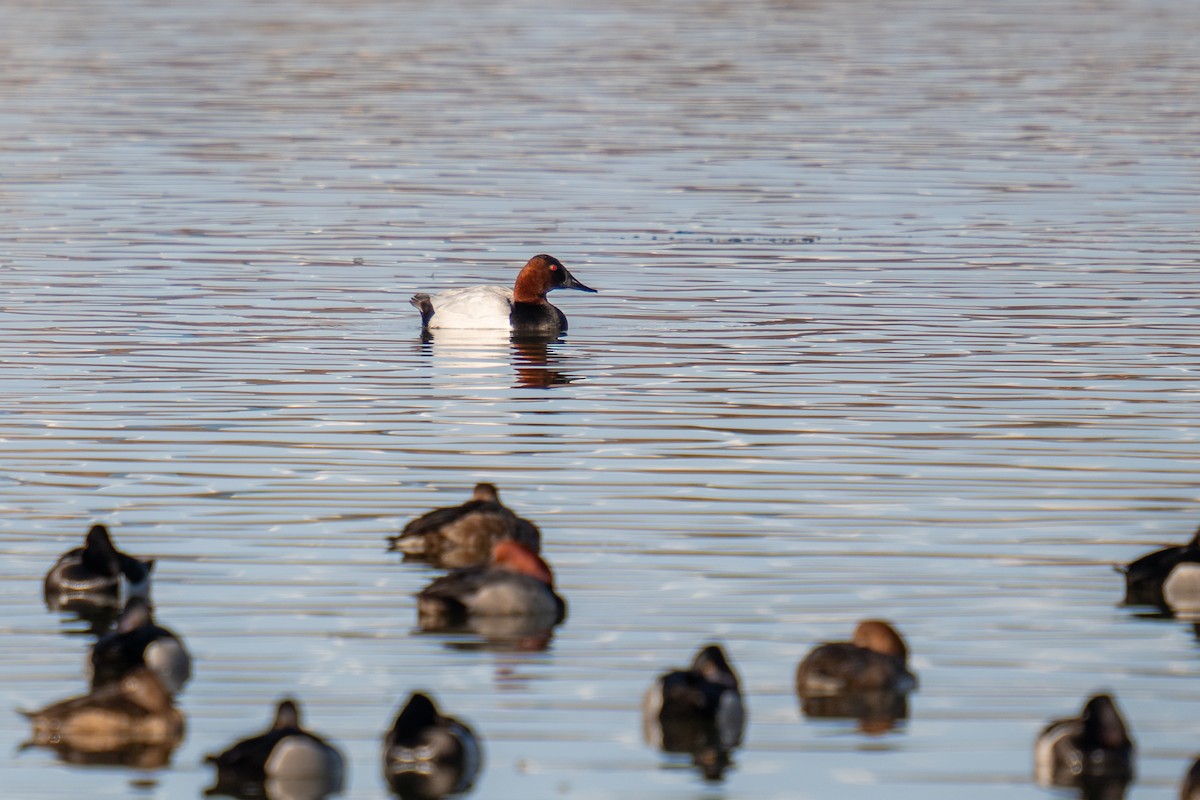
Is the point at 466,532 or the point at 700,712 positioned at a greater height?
the point at 466,532

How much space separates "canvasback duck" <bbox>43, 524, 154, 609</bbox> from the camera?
39.4ft

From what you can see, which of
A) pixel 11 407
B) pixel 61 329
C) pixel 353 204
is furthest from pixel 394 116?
pixel 11 407

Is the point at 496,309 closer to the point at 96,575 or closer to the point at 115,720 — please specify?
the point at 96,575

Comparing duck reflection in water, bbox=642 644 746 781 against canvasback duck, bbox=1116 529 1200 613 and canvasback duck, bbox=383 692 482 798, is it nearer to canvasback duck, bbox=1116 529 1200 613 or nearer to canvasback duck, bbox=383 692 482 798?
canvasback duck, bbox=383 692 482 798

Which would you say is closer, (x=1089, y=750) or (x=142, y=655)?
(x=1089, y=750)

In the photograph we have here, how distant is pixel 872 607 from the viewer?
40.4 ft

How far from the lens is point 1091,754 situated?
9570mm

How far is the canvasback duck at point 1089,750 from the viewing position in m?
9.56

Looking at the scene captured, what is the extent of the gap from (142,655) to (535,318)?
11.9 m

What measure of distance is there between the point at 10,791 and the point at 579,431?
790 cm

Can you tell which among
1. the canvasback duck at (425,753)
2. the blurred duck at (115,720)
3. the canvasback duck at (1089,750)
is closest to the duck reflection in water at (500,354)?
the blurred duck at (115,720)

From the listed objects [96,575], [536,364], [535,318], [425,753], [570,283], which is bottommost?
[425,753]

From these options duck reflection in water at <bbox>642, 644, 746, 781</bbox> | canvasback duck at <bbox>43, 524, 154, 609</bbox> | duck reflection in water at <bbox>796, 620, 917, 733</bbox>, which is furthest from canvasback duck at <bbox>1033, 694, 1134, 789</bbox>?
canvasback duck at <bbox>43, 524, 154, 609</bbox>

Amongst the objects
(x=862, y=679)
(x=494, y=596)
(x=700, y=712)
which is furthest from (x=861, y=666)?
(x=494, y=596)
